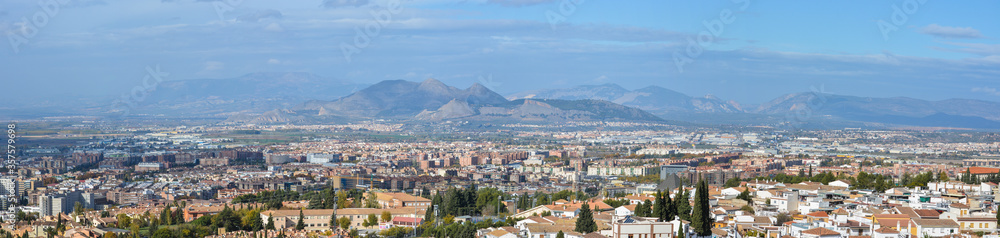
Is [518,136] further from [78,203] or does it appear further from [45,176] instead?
[78,203]

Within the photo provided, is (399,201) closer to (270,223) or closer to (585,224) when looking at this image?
(270,223)

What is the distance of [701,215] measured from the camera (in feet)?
62.3

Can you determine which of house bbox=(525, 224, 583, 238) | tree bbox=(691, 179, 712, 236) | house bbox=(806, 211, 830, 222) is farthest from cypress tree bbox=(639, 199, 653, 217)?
house bbox=(806, 211, 830, 222)

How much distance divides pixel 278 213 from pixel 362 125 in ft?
322

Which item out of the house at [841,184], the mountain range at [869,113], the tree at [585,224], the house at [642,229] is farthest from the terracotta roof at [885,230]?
the mountain range at [869,113]

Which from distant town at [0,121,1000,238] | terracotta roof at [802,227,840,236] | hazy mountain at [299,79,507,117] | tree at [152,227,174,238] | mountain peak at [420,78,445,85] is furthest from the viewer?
mountain peak at [420,78,445,85]

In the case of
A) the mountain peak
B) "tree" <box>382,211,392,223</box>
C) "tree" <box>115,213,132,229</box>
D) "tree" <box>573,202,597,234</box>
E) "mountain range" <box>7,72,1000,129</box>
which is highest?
the mountain peak

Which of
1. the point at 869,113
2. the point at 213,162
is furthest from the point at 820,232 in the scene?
the point at 869,113

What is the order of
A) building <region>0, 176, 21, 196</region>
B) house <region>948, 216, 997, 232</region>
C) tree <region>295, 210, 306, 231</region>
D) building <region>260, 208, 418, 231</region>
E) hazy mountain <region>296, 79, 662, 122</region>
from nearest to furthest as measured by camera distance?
1. house <region>948, 216, 997, 232</region>
2. tree <region>295, 210, 306, 231</region>
3. building <region>260, 208, 418, 231</region>
4. building <region>0, 176, 21, 196</region>
5. hazy mountain <region>296, 79, 662, 122</region>

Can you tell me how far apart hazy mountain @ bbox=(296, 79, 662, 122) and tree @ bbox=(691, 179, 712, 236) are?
113479 millimetres

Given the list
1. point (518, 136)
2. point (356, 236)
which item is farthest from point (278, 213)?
point (518, 136)

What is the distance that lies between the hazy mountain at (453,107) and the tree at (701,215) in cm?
11348

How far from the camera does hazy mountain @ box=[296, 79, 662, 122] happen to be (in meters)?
138

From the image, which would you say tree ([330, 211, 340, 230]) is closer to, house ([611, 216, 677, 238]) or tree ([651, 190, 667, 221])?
tree ([651, 190, 667, 221])
